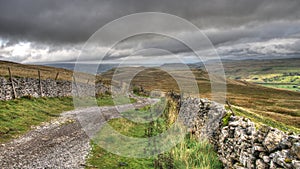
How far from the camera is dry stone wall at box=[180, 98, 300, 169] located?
725 cm

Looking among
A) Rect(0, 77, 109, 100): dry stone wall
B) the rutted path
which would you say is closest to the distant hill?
Rect(0, 77, 109, 100): dry stone wall

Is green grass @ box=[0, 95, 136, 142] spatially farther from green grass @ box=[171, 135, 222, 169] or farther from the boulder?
the boulder

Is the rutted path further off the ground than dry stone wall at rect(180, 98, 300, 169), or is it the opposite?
dry stone wall at rect(180, 98, 300, 169)

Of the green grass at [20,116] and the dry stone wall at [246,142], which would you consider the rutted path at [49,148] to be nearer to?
the green grass at [20,116]

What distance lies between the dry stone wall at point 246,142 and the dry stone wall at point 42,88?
22160 mm

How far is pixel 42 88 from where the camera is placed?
34406 millimetres

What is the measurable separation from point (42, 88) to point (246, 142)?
31.5 meters

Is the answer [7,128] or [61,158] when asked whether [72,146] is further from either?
[7,128]

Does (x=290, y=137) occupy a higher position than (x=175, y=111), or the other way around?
(x=290, y=137)

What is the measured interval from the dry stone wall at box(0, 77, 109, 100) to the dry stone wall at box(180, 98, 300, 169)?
2216 cm

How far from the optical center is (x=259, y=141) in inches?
347

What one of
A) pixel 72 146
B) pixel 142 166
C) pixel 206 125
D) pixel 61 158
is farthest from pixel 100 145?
pixel 206 125

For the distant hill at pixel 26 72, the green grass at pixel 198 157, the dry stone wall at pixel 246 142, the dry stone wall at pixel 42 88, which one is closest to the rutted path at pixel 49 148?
the green grass at pixel 198 157

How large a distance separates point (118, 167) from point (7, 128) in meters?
10.7
